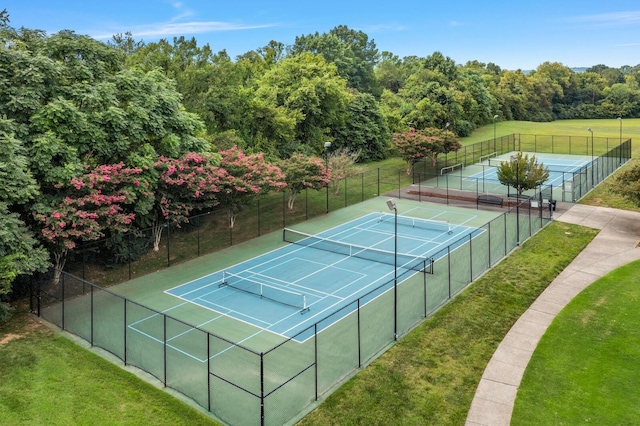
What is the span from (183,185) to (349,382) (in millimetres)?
15116

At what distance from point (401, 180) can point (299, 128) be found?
10.7m

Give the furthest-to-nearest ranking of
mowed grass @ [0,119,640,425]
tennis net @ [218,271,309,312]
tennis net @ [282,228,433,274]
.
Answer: tennis net @ [282,228,433,274] → tennis net @ [218,271,309,312] → mowed grass @ [0,119,640,425]

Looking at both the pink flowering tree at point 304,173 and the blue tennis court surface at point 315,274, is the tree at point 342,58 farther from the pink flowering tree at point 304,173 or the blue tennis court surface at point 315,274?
the blue tennis court surface at point 315,274

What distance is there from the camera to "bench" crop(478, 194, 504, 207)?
38.6 meters

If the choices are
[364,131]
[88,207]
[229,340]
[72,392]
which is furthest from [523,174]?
[72,392]

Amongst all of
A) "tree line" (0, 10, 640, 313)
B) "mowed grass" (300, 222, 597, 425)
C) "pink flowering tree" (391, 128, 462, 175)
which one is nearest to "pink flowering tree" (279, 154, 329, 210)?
"tree line" (0, 10, 640, 313)

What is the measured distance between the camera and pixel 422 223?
34.8 m

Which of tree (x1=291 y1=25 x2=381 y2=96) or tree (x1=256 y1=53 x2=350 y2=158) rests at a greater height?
tree (x1=291 y1=25 x2=381 y2=96)

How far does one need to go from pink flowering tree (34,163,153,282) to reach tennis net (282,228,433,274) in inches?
367

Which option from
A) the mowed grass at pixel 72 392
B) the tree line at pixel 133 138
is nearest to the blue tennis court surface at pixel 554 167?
the tree line at pixel 133 138

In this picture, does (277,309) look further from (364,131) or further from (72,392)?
(364,131)

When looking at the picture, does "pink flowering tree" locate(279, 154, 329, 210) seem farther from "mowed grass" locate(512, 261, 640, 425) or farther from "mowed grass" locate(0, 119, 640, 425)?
"mowed grass" locate(512, 261, 640, 425)

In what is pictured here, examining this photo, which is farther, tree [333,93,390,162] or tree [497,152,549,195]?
tree [333,93,390,162]

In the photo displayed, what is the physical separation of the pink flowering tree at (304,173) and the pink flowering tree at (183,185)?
6.10 meters
